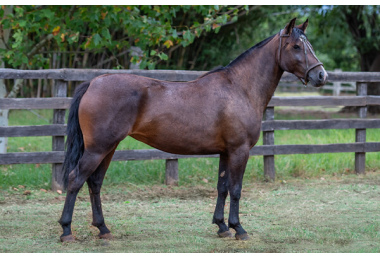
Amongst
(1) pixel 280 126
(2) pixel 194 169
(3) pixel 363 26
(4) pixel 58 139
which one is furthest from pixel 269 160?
(3) pixel 363 26

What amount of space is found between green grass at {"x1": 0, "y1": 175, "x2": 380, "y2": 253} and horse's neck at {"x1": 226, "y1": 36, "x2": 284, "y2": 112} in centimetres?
135

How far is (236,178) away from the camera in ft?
14.8

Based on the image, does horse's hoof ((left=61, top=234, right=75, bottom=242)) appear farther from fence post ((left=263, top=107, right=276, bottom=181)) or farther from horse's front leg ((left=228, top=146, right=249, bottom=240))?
fence post ((left=263, top=107, right=276, bottom=181))

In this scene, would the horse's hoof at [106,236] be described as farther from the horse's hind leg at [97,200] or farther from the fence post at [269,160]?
the fence post at [269,160]

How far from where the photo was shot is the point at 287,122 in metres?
7.39

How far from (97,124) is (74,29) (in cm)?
359

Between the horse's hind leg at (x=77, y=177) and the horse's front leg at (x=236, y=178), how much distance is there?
1208 millimetres

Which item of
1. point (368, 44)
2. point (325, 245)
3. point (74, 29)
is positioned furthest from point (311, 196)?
point (368, 44)

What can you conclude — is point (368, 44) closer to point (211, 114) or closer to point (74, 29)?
point (74, 29)

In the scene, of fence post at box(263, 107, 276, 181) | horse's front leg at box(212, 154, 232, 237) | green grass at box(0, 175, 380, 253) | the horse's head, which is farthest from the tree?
horse's front leg at box(212, 154, 232, 237)

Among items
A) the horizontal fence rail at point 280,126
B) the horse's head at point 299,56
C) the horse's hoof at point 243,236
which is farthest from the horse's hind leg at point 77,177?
the horizontal fence rail at point 280,126

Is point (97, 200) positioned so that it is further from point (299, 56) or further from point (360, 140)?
point (360, 140)

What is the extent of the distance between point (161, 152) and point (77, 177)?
251 centimetres

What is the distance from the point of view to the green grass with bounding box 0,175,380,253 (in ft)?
13.9
